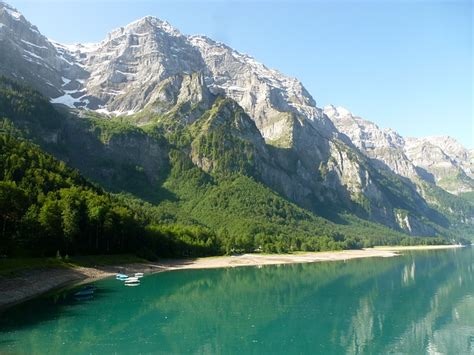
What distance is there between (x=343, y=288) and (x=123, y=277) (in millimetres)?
57011

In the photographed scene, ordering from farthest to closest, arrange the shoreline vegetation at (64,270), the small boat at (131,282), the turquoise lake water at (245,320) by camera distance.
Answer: the small boat at (131,282) → the shoreline vegetation at (64,270) → the turquoise lake water at (245,320)

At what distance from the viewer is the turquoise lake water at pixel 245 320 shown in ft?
178

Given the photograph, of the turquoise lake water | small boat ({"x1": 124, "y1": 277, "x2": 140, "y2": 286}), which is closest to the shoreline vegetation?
the turquoise lake water

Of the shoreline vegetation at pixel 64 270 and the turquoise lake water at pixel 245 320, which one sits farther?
the shoreline vegetation at pixel 64 270

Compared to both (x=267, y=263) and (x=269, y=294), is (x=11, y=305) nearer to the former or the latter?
(x=269, y=294)

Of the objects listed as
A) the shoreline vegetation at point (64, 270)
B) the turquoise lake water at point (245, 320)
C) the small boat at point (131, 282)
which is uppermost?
the shoreline vegetation at point (64, 270)

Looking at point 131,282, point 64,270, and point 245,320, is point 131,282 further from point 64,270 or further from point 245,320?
point 245,320

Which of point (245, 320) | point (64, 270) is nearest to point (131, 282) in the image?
point (64, 270)

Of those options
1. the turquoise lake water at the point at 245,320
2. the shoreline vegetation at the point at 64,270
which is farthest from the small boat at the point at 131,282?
the shoreline vegetation at the point at 64,270

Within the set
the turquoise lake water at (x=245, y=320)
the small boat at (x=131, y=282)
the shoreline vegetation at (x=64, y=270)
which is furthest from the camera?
the small boat at (x=131, y=282)

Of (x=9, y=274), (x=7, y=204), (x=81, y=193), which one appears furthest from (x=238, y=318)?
(x=81, y=193)

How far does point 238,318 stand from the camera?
71688 millimetres

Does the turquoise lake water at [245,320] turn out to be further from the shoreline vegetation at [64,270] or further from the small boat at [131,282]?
the shoreline vegetation at [64,270]

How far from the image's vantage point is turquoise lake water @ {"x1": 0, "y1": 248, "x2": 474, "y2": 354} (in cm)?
5438
